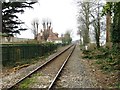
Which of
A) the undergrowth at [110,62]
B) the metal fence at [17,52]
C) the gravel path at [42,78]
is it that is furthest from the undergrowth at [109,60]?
the metal fence at [17,52]

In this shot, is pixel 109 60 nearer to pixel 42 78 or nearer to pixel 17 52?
pixel 42 78

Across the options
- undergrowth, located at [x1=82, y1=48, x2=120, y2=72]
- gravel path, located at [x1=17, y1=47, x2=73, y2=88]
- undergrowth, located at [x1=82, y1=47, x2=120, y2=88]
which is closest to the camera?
gravel path, located at [x1=17, y1=47, x2=73, y2=88]

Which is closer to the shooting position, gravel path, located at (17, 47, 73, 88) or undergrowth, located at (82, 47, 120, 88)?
gravel path, located at (17, 47, 73, 88)

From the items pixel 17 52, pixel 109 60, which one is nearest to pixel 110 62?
pixel 109 60

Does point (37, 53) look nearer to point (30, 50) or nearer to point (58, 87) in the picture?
point (30, 50)

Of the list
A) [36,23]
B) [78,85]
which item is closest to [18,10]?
[78,85]

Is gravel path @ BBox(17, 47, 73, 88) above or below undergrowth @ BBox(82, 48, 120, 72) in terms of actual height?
below

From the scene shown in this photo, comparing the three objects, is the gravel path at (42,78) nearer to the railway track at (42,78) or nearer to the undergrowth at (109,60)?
the railway track at (42,78)

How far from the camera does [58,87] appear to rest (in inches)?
379

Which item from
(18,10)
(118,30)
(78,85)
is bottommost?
(78,85)

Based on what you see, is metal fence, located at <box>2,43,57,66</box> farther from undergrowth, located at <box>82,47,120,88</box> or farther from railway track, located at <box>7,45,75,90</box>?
undergrowth, located at <box>82,47,120,88</box>

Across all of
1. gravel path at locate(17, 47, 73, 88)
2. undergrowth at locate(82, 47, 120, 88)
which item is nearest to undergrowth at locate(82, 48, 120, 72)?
undergrowth at locate(82, 47, 120, 88)

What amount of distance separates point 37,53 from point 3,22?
774cm

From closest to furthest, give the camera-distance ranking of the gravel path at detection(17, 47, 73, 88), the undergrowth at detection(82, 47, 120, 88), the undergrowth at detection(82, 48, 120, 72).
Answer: the gravel path at detection(17, 47, 73, 88)
the undergrowth at detection(82, 47, 120, 88)
the undergrowth at detection(82, 48, 120, 72)
